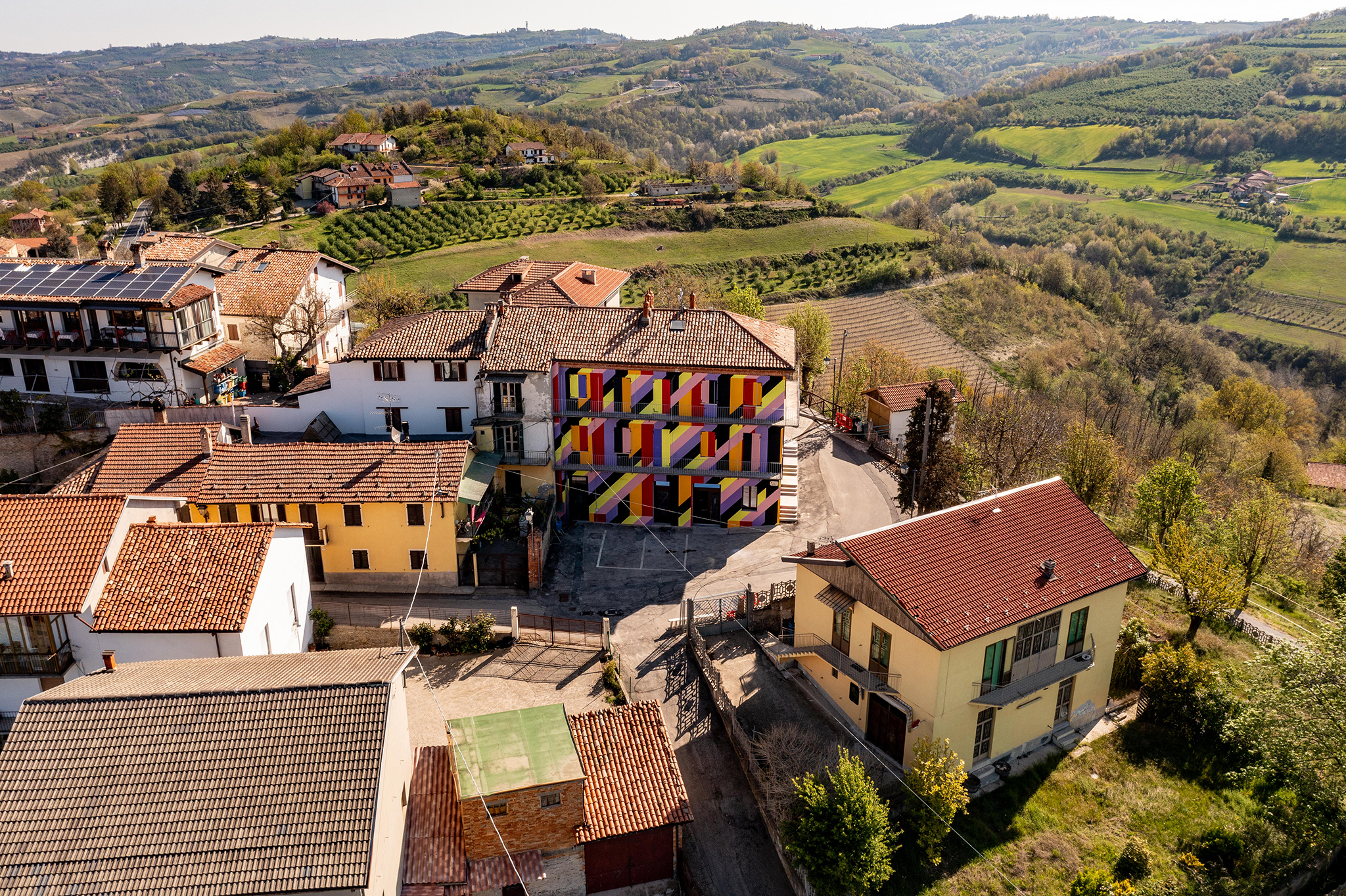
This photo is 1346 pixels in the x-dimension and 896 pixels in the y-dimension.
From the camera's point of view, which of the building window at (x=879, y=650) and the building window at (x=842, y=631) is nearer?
the building window at (x=879, y=650)

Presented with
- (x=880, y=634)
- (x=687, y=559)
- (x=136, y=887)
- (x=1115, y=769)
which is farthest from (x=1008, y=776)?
(x=136, y=887)

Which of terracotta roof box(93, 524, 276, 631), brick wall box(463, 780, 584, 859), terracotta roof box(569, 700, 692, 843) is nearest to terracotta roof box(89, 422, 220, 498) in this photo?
terracotta roof box(93, 524, 276, 631)

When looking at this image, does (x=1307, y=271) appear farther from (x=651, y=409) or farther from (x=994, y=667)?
(x=994, y=667)

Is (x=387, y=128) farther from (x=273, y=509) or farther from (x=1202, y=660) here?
(x=1202, y=660)

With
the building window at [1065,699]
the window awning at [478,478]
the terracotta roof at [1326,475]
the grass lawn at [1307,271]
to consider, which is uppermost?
the window awning at [478,478]

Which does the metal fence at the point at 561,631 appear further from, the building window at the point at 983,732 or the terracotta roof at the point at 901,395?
the terracotta roof at the point at 901,395

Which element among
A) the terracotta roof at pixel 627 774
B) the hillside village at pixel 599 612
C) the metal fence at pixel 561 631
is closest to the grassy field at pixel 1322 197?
the hillside village at pixel 599 612

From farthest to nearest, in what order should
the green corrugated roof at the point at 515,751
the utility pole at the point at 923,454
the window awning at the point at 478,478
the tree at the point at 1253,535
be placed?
the tree at the point at 1253,535 → the utility pole at the point at 923,454 → the window awning at the point at 478,478 → the green corrugated roof at the point at 515,751
